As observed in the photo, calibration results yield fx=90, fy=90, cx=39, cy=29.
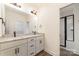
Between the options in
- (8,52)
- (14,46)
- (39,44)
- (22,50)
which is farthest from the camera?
(39,44)

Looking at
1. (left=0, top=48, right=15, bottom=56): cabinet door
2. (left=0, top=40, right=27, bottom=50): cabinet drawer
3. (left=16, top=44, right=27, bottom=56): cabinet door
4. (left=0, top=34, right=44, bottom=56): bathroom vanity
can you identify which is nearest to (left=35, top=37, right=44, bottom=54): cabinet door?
(left=0, top=34, right=44, bottom=56): bathroom vanity

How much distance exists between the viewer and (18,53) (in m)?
2.26

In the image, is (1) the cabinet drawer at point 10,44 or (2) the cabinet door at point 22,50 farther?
(2) the cabinet door at point 22,50

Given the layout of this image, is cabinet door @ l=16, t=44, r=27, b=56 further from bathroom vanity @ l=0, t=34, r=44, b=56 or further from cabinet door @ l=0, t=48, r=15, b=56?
cabinet door @ l=0, t=48, r=15, b=56

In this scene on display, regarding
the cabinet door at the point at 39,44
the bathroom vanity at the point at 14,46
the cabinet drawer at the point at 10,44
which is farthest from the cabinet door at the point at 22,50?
the cabinet door at the point at 39,44

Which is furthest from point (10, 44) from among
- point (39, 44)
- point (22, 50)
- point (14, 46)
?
point (39, 44)

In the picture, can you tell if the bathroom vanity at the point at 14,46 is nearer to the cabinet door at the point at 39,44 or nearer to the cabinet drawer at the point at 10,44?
the cabinet drawer at the point at 10,44

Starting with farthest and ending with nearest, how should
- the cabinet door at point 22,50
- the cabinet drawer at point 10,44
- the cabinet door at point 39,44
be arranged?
the cabinet door at point 39,44 → the cabinet door at point 22,50 → the cabinet drawer at point 10,44

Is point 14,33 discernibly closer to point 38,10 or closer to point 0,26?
point 0,26

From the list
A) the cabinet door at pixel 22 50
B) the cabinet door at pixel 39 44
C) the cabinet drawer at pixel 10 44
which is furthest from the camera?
the cabinet door at pixel 39 44

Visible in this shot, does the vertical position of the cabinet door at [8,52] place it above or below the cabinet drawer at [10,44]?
below

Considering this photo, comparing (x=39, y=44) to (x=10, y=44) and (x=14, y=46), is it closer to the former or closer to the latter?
(x=14, y=46)

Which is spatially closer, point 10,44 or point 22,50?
point 10,44

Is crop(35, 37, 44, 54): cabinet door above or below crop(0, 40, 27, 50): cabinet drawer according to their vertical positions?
below
